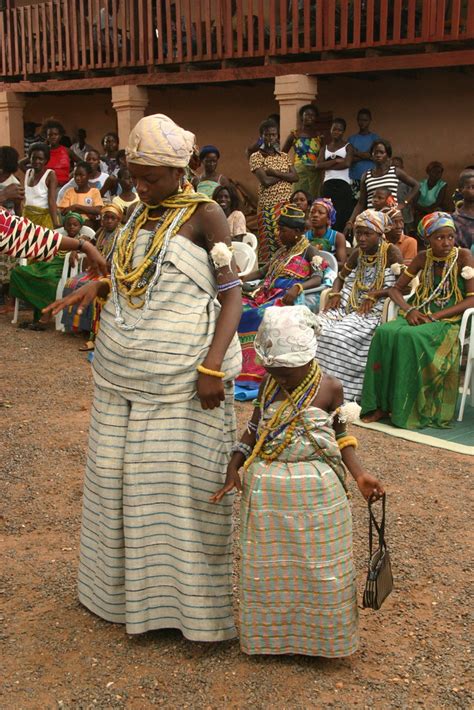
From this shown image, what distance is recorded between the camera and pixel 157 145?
305 cm

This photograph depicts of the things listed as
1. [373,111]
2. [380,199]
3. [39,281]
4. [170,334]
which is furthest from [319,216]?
[170,334]

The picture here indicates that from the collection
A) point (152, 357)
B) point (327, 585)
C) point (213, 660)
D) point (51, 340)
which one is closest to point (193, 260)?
point (152, 357)

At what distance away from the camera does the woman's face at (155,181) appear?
3.11m

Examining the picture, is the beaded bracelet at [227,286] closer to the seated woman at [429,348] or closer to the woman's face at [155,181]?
the woman's face at [155,181]

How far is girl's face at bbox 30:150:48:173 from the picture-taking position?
36.2ft

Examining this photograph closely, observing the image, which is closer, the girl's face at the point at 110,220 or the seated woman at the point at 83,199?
the girl's face at the point at 110,220

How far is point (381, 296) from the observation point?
7.01 meters

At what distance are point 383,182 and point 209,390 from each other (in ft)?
23.2

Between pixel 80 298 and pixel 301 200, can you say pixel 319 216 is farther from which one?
pixel 80 298

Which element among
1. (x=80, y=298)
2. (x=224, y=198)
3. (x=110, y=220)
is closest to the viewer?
(x=80, y=298)

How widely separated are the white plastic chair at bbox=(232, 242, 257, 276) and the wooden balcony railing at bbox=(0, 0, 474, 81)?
3954 mm

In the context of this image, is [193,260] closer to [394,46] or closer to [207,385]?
[207,385]

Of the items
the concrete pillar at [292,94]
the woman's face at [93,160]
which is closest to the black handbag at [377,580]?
the woman's face at [93,160]

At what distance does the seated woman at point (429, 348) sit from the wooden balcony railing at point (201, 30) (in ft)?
16.8
